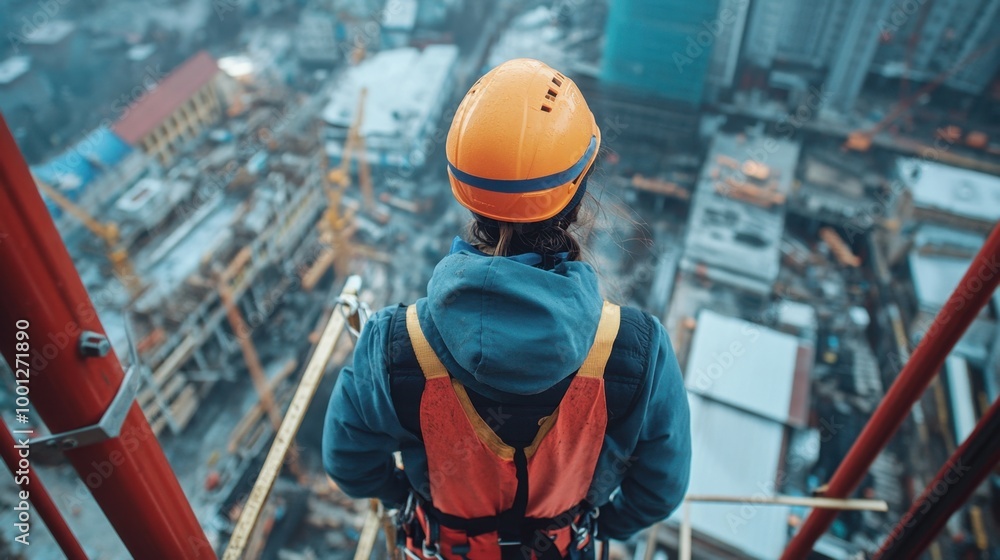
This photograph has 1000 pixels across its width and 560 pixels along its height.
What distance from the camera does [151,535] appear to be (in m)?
2.00

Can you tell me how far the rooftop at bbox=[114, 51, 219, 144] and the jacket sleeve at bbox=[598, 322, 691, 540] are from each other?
21.8m

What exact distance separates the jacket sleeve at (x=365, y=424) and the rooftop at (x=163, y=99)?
2122 centimetres

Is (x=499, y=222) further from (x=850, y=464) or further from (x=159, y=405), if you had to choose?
(x=159, y=405)

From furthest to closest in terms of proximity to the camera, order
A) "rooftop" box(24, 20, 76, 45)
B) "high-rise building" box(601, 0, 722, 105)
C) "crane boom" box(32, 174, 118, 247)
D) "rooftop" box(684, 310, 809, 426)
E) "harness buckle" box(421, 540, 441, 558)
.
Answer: "rooftop" box(24, 20, 76, 45) < "high-rise building" box(601, 0, 722, 105) < "crane boom" box(32, 174, 118, 247) < "rooftop" box(684, 310, 809, 426) < "harness buckle" box(421, 540, 441, 558)

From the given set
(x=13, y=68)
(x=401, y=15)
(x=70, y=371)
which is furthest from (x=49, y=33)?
(x=70, y=371)

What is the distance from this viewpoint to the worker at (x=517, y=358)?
1.54 metres

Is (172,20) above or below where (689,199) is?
above

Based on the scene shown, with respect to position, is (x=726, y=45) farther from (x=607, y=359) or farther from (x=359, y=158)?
(x=607, y=359)

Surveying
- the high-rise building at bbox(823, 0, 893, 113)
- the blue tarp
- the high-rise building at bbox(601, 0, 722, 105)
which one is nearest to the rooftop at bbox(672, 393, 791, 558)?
the high-rise building at bbox(601, 0, 722, 105)

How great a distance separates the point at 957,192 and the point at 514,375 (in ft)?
66.4

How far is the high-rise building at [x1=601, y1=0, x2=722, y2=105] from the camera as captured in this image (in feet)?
64.4

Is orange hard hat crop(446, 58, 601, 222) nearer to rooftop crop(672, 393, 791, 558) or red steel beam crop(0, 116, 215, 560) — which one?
red steel beam crop(0, 116, 215, 560)

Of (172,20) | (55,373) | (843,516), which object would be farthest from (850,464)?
(172,20)

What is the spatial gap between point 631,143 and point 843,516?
1425 cm
